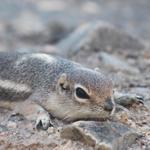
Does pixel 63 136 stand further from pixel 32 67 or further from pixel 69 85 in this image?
pixel 32 67

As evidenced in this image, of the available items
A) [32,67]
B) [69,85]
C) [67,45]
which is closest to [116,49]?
[67,45]

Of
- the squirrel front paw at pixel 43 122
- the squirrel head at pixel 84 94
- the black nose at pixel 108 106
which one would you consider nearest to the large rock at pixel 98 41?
the squirrel head at pixel 84 94

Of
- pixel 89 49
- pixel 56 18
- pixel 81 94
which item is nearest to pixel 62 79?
pixel 81 94

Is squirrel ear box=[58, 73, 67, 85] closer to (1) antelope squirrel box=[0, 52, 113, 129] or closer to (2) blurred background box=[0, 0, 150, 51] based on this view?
(1) antelope squirrel box=[0, 52, 113, 129]

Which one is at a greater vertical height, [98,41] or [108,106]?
[98,41]

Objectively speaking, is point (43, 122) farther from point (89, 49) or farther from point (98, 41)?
point (98, 41)

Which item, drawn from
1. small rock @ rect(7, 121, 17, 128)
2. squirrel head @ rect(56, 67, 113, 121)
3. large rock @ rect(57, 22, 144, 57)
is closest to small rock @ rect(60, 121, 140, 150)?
squirrel head @ rect(56, 67, 113, 121)
